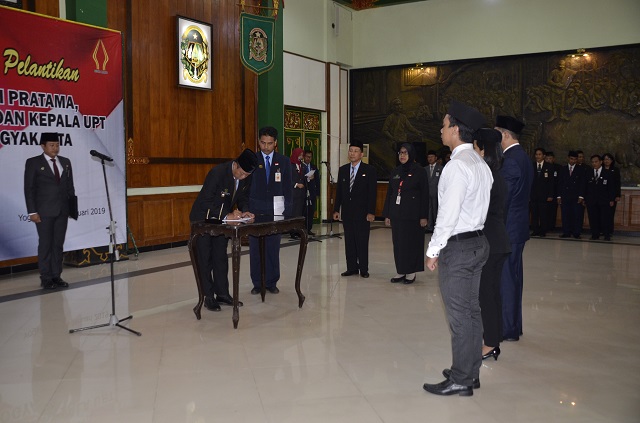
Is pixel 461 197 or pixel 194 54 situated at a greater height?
pixel 194 54

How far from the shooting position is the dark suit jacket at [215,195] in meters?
5.39

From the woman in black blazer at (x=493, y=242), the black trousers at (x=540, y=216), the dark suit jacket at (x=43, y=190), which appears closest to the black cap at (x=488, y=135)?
the woman in black blazer at (x=493, y=242)

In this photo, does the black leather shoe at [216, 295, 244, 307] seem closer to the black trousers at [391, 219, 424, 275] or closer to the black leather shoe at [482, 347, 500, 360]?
the black trousers at [391, 219, 424, 275]

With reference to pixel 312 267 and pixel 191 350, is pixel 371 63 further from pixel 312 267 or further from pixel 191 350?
pixel 191 350

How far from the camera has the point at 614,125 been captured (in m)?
12.6

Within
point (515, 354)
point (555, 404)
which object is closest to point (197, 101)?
point (515, 354)

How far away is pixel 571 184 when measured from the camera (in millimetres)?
12242

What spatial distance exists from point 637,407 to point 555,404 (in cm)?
43

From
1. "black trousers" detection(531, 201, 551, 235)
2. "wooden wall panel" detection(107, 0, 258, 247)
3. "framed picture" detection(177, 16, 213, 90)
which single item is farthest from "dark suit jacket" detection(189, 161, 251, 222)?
"black trousers" detection(531, 201, 551, 235)

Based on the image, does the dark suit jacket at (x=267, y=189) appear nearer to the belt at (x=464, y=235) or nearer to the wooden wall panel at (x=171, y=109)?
the belt at (x=464, y=235)

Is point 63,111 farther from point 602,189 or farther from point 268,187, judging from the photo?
point 602,189

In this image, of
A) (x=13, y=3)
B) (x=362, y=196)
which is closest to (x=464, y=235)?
(x=362, y=196)

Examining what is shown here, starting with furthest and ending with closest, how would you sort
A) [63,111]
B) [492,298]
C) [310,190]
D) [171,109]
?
[310,190] < [171,109] < [63,111] < [492,298]

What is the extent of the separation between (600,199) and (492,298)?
8.86 meters
